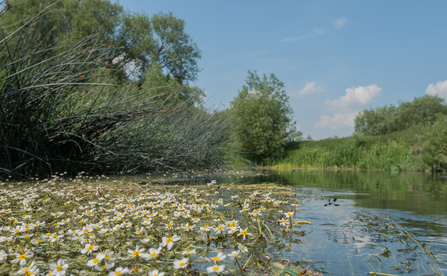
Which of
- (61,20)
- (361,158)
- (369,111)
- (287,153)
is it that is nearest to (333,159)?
(361,158)

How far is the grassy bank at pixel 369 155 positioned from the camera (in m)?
13.6

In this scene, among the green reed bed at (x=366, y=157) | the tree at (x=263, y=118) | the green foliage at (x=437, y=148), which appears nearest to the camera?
the green foliage at (x=437, y=148)

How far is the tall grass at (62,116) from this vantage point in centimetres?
421

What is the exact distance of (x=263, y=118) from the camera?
2262 centimetres

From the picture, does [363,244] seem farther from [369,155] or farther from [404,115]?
[404,115]

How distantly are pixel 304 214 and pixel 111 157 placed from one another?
Answer: 450cm

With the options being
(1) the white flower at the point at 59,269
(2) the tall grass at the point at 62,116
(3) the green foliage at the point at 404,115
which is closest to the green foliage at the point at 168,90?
(2) the tall grass at the point at 62,116

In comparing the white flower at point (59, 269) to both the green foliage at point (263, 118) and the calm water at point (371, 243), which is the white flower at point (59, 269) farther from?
the green foliage at point (263, 118)

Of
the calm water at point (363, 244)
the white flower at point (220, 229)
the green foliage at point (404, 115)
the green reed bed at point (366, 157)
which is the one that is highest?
the green foliage at point (404, 115)

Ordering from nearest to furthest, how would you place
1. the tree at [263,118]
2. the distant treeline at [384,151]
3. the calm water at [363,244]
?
the calm water at [363,244] → the distant treeline at [384,151] → the tree at [263,118]

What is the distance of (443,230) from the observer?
207 cm

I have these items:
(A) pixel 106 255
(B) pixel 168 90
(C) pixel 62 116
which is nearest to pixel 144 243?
(A) pixel 106 255

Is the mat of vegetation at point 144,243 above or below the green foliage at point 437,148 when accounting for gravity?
below

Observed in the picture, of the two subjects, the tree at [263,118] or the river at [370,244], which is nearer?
the river at [370,244]
